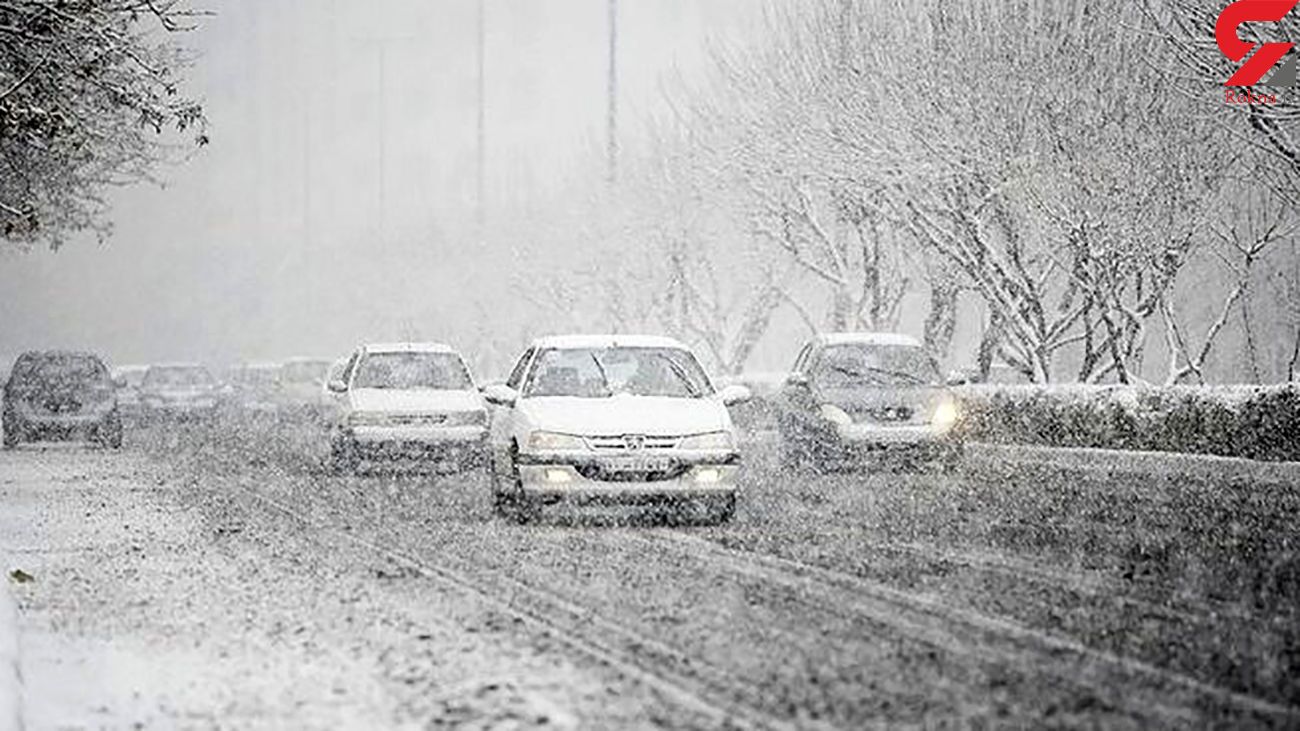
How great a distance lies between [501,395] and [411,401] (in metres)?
6.67

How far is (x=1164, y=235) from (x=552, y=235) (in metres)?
52.4

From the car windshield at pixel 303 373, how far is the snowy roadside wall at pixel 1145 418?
69.0 ft

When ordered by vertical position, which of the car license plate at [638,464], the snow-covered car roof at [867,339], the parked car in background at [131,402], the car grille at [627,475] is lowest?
the parked car in background at [131,402]

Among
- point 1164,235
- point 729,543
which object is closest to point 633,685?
point 729,543

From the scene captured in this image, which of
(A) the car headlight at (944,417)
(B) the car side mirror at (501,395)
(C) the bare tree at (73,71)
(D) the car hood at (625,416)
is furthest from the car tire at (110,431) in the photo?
(D) the car hood at (625,416)

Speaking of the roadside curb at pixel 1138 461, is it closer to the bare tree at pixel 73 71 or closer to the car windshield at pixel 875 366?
the car windshield at pixel 875 366

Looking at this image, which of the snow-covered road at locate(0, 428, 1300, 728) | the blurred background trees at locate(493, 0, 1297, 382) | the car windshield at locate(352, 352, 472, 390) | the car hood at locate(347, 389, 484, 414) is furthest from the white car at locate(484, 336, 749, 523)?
the blurred background trees at locate(493, 0, 1297, 382)

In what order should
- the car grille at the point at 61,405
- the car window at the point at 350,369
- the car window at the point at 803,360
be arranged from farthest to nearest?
1. the car grille at the point at 61,405
2. the car window at the point at 350,369
3. the car window at the point at 803,360

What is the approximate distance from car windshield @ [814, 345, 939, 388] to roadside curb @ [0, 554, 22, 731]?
45.6 feet

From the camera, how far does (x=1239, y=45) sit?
980 inches

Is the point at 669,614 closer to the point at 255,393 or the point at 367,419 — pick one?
the point at 367,419

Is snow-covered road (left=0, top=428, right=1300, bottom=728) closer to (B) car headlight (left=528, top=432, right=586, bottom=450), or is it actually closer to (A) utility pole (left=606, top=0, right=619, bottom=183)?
(B) car headlight (left=528, top=432, right=586, bottom=450)

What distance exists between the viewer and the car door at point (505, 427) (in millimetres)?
16906

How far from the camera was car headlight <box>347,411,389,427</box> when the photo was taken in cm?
2381
